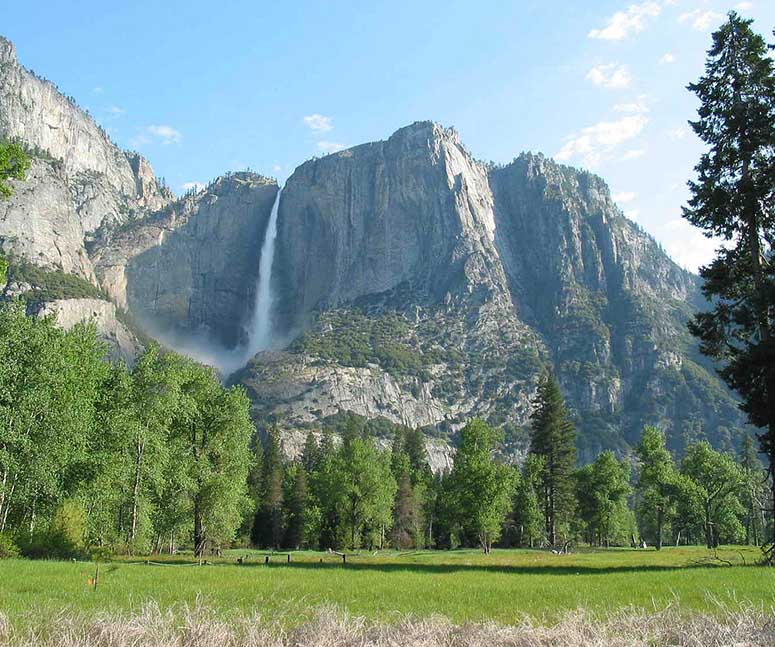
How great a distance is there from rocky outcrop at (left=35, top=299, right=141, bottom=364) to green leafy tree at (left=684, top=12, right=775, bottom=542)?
155963mm

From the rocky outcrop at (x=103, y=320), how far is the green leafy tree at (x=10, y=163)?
15033 centimetres

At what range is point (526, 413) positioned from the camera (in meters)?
198

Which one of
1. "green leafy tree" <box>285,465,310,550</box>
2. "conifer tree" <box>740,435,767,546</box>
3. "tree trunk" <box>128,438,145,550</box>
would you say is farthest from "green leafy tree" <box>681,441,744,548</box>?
"tree trunk" <box>128,438,145,550</box>

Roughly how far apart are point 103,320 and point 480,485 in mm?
153200

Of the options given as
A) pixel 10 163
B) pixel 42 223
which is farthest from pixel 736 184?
pixel 42 223

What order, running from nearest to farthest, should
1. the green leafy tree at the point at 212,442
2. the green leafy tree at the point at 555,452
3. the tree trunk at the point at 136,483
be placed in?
the tree trunk at the point at 136,483
the green leafy tree at the point at 212,442
the green leafy tree at the point at 555,452

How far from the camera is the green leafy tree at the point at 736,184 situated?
23.5 m

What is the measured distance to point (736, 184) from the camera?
24.2m

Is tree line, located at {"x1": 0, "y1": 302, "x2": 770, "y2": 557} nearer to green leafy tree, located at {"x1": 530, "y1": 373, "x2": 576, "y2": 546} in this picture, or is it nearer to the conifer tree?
green leafy tree, located at {"x1": 530, "y1": 373, "x2": 576, "y2": 546}

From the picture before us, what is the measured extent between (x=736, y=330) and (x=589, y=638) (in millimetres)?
19787

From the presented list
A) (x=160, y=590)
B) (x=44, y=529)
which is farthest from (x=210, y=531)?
(x=160, y=590)

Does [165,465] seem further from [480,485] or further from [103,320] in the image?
[103,320]

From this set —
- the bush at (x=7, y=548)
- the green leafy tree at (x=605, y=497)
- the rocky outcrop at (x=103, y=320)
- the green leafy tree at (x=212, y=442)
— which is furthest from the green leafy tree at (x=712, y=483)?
the rocky outcrop at (x=103, y=320)

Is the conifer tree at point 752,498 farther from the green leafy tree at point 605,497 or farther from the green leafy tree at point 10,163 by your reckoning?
the green leafy tree at point 10,163
